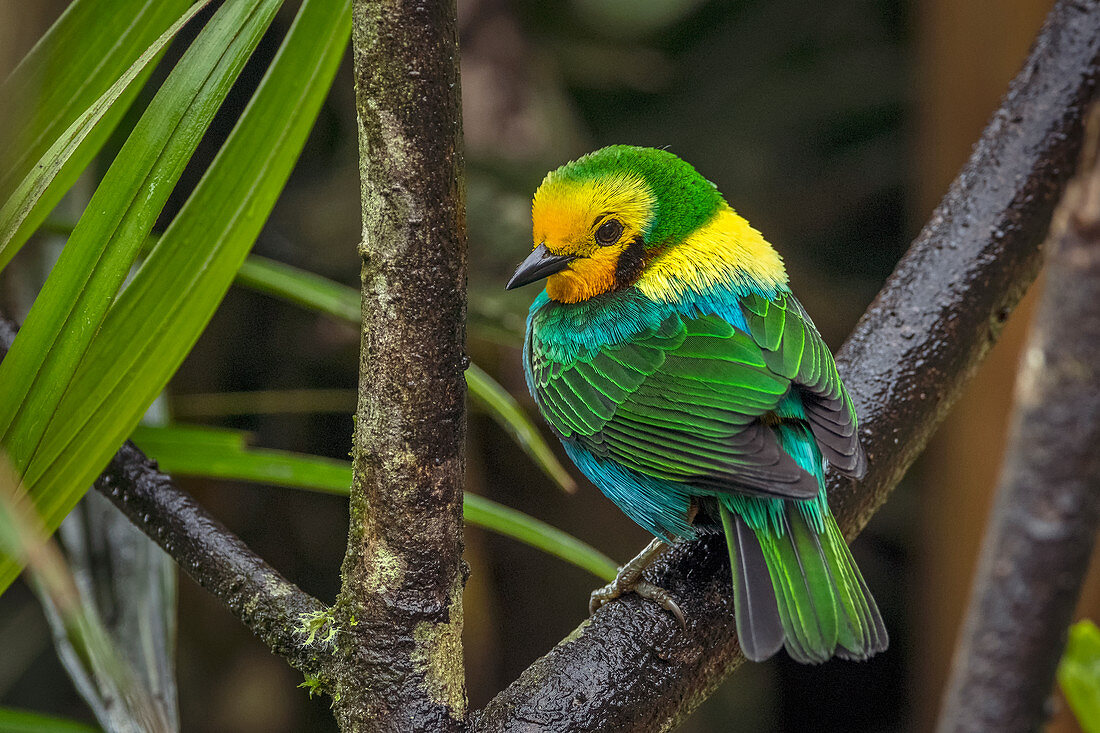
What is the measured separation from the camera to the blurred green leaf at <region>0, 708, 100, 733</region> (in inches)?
57.5

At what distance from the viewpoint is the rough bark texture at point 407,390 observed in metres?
1.00

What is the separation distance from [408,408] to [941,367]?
1066 mm

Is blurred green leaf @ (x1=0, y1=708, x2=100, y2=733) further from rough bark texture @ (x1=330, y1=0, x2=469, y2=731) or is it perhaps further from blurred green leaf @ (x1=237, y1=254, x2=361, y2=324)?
blurred green leaf @ (x1=237, y1=254, x2=361, y2=324)

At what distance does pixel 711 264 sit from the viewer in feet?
5.69

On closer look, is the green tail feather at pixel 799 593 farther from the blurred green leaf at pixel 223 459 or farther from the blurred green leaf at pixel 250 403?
the blurred green leaf at pixel 250 403

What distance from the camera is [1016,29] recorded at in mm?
3275

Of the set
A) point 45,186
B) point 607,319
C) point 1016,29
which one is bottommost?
point 607,319

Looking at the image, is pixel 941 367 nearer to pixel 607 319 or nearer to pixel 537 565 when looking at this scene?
pixel 607 319

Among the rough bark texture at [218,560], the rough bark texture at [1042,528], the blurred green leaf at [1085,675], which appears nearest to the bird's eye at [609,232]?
the rough bark texture at [218,560]

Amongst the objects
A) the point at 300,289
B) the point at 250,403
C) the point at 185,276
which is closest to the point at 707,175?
the point at 250,403

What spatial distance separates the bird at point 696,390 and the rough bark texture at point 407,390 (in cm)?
41

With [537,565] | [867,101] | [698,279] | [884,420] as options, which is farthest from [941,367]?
[867,101]

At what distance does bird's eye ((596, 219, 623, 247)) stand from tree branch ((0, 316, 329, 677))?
795 millimetres

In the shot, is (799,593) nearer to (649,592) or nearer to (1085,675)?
Result: (649,592)
